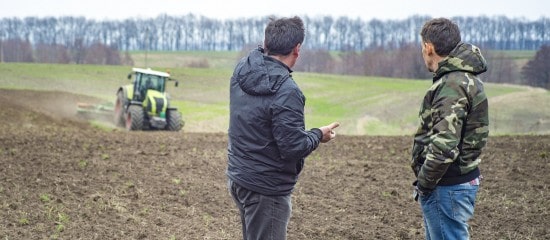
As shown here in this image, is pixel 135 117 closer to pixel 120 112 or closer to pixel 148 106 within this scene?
pixel 148 106

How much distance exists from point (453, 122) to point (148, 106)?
59.9 ft

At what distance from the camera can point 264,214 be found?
409 cm

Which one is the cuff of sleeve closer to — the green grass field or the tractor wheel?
the tractor wheel

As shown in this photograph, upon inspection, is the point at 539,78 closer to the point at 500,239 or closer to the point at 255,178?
the point at 500,239

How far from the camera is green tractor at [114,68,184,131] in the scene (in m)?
20.9

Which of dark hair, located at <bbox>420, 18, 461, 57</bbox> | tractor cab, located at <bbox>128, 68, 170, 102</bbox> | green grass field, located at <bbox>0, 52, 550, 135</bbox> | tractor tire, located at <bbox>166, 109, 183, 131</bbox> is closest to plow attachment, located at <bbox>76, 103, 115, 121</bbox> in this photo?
green grass field, located at <bbox>0, 52, 550, 135</bbox>

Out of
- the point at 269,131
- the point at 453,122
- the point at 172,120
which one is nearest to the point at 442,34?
the point at 453,122

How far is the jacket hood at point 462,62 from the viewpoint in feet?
13.4

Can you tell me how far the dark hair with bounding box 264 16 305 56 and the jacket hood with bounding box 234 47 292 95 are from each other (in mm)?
97

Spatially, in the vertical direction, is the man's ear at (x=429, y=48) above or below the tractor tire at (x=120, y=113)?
above

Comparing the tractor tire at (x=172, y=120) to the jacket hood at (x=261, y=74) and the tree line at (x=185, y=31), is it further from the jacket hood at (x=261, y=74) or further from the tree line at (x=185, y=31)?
the tree line at (x=185, y=31)

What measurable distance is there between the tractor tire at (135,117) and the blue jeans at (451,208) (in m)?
17.4

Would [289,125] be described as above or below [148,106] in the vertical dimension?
above

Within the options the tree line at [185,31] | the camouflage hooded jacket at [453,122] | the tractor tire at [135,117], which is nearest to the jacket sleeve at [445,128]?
the camouflage hooded jacket at [453,122]
